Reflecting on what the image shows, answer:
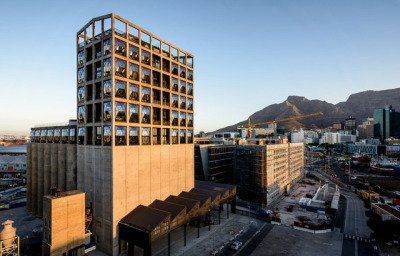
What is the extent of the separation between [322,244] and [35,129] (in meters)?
83.0

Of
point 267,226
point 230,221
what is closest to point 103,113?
point 230,221

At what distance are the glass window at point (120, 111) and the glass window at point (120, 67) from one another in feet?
19.5

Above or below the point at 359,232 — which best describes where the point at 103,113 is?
above

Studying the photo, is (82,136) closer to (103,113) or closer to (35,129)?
(103,113)

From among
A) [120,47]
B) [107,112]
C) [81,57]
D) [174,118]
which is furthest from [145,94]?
[81,57]

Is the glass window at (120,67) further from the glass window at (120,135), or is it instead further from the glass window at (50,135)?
the glass window at (50,135)

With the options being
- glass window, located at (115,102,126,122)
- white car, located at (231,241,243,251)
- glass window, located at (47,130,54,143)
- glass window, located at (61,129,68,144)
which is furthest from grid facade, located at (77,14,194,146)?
white car, located at (231,241,243,251)

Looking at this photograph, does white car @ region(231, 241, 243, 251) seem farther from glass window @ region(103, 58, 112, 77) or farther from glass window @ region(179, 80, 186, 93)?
glass window @ region(103, 58, 112, 77)

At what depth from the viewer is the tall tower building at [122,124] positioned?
39.0 m

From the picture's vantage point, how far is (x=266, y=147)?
233ft

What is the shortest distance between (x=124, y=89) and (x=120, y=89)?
2.95ft

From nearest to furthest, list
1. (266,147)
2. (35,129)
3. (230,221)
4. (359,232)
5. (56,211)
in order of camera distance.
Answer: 1. (56,211)
2. (359,232)
3. (230,221)
4. (35,129)
5. (266,147)

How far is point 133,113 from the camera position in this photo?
140ft

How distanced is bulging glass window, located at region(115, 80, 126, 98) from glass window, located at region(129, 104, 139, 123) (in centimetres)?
277
